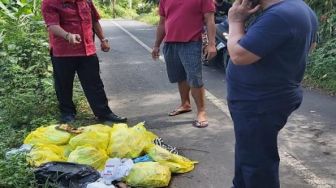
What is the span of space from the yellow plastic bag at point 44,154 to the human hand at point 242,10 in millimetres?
2118

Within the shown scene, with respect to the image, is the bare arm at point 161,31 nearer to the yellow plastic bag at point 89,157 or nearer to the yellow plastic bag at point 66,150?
the yellow plastic bag at point 66,150

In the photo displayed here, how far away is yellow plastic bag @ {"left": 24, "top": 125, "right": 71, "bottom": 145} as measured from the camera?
14.2 ft

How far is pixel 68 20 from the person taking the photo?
521 cm

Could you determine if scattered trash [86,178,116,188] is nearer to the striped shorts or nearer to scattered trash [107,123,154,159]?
scattered trash [107,123,154,159]

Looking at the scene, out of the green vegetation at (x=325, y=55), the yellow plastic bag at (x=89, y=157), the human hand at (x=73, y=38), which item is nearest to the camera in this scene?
the yellow plastic bag at (x=89, y=157)

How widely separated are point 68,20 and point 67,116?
1175 mm

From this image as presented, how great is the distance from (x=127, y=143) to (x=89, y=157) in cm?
40

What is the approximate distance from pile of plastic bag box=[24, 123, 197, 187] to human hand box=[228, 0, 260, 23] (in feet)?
5.75

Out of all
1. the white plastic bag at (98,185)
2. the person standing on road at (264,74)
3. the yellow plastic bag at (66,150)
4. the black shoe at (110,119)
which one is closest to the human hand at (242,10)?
the person standing on road at (264,74)

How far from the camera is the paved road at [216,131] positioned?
4.17 m

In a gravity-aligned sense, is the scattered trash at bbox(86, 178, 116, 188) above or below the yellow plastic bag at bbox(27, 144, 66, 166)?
below

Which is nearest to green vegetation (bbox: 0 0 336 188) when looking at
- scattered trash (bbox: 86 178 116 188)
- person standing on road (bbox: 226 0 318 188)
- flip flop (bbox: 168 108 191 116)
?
scattered trash (bbox: 86 178 116 188)

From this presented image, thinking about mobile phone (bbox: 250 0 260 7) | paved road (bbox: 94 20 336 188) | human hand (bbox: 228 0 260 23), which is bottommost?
paved road (bbox: 94 20 336 188)

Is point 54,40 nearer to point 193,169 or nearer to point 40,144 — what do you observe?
point 40,144
